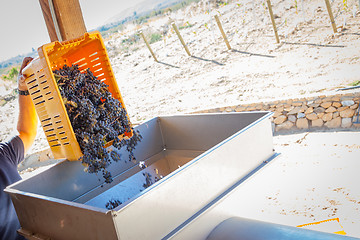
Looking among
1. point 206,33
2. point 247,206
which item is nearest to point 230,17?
point 206,33

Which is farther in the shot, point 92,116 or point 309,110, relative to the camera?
point 309,110

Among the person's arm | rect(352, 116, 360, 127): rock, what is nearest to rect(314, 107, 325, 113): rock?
rect(352, 116, 360, 127): rock

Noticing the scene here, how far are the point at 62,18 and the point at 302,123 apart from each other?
12.3 feet

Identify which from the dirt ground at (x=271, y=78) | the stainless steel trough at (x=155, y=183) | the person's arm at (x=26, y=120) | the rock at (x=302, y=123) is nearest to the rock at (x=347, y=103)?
the dirt ground at (x=271, y=78)

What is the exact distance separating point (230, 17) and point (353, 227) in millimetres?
8129

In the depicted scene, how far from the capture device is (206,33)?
9961mm

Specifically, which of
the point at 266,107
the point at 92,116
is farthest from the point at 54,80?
the point at 266,107

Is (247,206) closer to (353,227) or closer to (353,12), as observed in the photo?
(353,227)

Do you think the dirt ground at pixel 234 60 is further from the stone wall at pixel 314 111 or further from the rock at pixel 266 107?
the stone wall at pixel 314 111

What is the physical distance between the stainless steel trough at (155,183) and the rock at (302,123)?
3.22 m

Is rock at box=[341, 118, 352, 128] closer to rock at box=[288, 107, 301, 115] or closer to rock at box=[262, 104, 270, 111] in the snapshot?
rock at box=[288, 107, 301, 115]

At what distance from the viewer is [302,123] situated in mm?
4895

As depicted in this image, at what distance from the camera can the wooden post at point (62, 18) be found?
2.12m

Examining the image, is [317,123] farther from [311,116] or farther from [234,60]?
[234,60]
